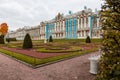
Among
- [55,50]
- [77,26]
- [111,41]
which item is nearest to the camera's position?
[111,41]

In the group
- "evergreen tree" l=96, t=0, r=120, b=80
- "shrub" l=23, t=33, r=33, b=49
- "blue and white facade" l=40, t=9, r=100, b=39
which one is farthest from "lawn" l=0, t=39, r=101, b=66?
"blue and white facade" l=40, t=9, r=100, b=39

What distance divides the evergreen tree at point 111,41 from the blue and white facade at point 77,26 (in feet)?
128

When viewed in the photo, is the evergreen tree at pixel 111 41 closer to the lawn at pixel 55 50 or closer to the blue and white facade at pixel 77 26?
the lawn at pixel 55 50

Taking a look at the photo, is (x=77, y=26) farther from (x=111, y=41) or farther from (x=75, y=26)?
(x=111, y=41)

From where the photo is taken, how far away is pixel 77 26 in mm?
57031

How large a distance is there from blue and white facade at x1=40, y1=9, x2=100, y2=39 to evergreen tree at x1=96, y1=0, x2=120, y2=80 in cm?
3903

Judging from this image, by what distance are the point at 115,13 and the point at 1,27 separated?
62.6 metres

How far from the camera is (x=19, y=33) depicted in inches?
4656

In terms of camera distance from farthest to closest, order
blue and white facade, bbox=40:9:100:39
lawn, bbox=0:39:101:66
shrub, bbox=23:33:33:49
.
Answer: blue and white facade, bbox=40:9:100:39 < shrub, bbox=23:33:33:49 < lawn, bbox=0:39:101:66

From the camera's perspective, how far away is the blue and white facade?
5018 centimetres

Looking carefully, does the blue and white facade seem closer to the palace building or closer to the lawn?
the palace building

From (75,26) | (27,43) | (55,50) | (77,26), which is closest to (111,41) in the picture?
(55,50)

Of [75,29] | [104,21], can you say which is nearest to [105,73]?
[104,21]

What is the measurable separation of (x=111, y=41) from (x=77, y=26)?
174ft
